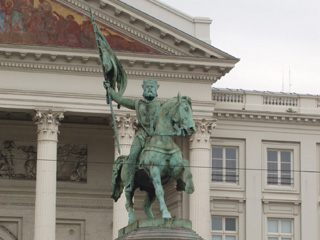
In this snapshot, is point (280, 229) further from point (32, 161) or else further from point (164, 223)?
point (164, 223)

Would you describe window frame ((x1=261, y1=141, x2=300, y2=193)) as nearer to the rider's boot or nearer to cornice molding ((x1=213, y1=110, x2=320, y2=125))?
cornice molding ((x1=213, y1=110, x2=320, y2=125))

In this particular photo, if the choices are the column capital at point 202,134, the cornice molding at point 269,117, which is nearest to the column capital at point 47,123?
the column capital at point 202,134

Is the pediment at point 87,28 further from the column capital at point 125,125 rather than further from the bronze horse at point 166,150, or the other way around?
the bronze horse at point 166,150

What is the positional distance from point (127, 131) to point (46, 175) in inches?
149

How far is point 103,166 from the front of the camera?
5519cm

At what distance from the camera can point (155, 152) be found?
A: 72.9ft

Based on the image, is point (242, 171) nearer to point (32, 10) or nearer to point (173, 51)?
point (173, 51)

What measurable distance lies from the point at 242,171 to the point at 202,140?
419 centimetres

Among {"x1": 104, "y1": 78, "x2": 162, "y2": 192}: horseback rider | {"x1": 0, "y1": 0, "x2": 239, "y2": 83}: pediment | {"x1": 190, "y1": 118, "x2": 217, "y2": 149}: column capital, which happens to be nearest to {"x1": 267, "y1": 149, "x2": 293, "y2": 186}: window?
{"x1": 190, "y1": 118, "x2": 217, "y2": 149}: column capital

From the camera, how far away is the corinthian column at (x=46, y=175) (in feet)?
159

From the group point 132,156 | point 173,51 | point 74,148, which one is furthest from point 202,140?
Result: point 132,156

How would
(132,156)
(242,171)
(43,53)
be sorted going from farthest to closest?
(242,171) < (43,53) < (132,156)

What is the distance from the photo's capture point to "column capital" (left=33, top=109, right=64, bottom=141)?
49062 mm

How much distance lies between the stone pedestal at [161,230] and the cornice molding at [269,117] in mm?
32086
